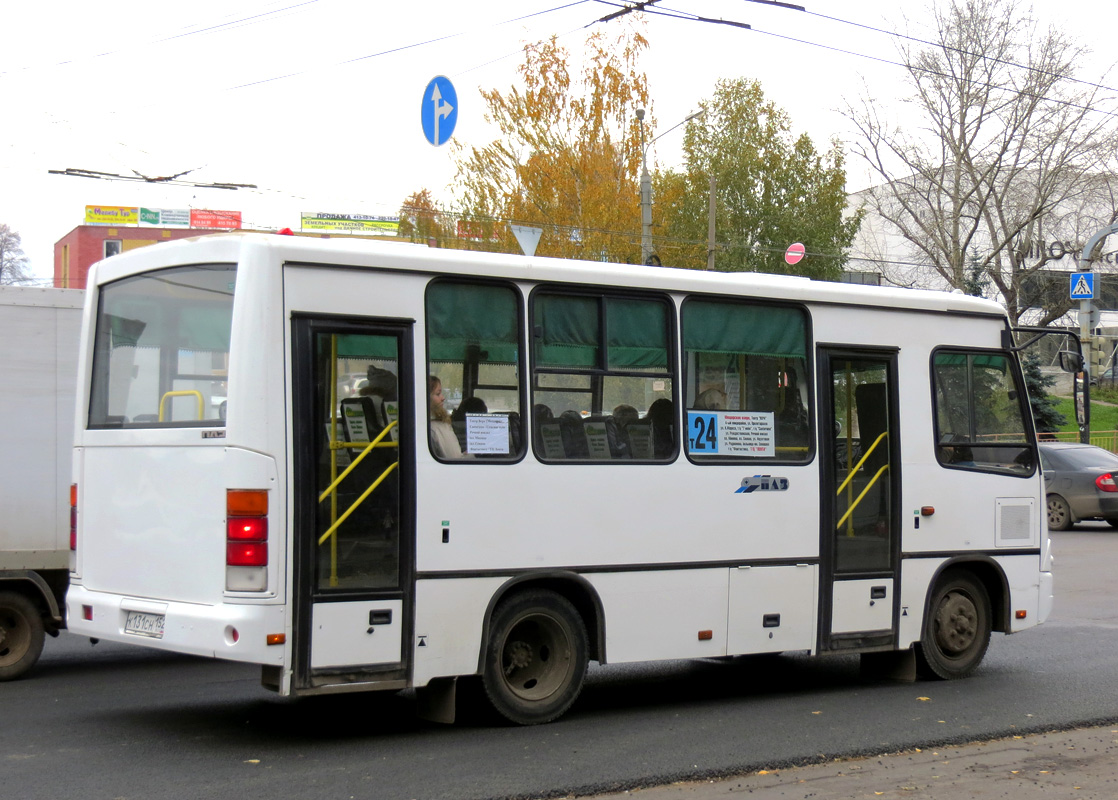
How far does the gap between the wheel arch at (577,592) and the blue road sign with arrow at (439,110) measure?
942 cm

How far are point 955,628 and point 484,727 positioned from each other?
161 inches

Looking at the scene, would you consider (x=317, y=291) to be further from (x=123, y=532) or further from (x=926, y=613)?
(x=926, y=613)

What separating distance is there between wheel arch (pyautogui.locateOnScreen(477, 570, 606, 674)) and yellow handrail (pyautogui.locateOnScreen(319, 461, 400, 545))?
39.2 inches

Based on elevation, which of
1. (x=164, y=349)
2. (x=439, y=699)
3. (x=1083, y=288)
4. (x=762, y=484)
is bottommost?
(x=439, y=699)

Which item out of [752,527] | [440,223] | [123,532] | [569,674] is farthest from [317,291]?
[440,223]

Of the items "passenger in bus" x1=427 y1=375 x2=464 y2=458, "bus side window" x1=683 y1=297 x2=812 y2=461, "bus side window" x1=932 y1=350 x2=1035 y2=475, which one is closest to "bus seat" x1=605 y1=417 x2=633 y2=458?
"bus side window" x1=683 y1=297 x2=812 y2=461

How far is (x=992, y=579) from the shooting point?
401 inches

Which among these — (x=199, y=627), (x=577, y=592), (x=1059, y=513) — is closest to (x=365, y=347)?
(x=199, y=627)

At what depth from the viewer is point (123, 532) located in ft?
24.6

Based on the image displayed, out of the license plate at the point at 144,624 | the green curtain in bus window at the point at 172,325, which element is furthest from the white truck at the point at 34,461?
the license plate at the point at 144,624

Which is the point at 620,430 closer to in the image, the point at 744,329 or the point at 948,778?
the point at 744,329

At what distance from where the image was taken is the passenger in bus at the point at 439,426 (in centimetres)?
749

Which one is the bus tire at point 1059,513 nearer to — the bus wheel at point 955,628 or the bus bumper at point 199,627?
the bus wheel at point 955,628

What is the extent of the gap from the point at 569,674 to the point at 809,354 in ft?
9.64
